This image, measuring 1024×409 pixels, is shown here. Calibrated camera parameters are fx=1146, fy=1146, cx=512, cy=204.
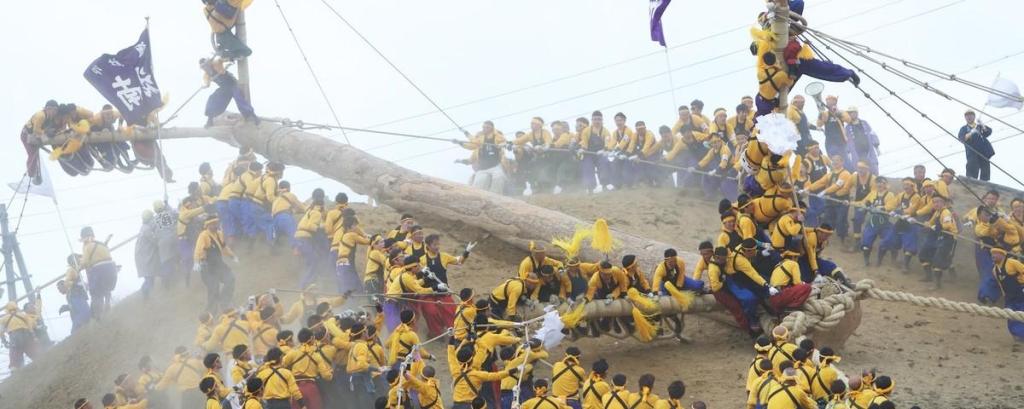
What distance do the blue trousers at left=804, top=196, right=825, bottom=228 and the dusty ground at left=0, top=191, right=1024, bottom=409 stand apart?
0.66 meters

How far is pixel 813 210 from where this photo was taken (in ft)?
60.1

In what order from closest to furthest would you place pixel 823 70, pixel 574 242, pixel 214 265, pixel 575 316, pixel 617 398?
pixel 617 398 < pixel 823 70 < pixel 575 316 < pixel 574 242 < pixel 214 265

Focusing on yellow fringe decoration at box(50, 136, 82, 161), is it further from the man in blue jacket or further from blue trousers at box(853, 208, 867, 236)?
the man in blue jacket

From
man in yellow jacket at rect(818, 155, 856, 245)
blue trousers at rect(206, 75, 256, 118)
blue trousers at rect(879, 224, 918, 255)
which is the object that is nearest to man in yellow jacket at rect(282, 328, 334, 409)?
blue trousers at rect(206, 75, 256, 118)

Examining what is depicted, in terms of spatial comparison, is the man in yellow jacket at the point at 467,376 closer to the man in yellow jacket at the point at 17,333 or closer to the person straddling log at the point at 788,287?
the person straddling log at the point at 788,287

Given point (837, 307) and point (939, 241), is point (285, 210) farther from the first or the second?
point (939, 241)

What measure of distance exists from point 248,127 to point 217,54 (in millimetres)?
1833

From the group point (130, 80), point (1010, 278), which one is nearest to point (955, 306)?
point (1010, 278)

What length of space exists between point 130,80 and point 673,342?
9.89m

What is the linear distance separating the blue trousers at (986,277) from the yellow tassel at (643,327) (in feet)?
17.2

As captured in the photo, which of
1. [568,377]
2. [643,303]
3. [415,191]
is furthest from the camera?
[415,191]

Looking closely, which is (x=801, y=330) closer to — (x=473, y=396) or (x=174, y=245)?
(x=473, y=396)

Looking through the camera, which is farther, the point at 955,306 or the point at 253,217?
the point at 253,217

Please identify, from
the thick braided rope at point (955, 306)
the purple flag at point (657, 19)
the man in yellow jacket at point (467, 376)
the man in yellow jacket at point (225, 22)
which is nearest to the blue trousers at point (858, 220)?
the thick braided rope at point (955, 306)
